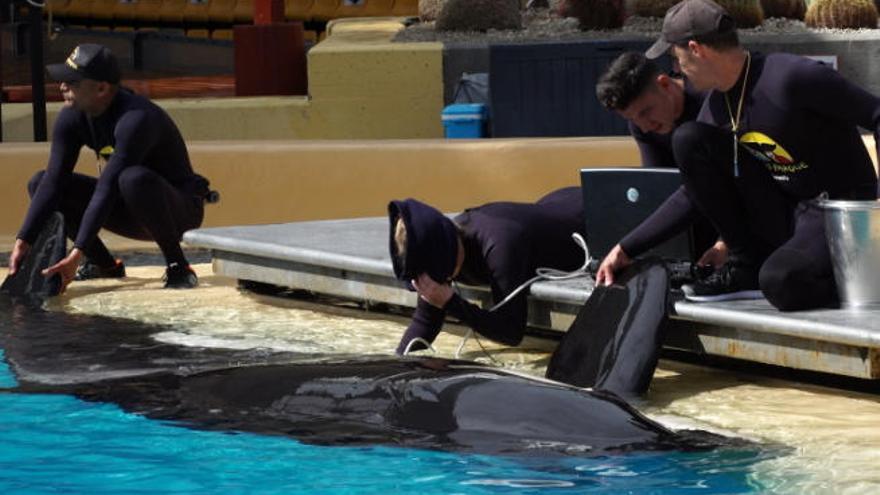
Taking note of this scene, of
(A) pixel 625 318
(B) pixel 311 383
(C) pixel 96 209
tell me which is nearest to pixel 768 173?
(A) pixel 625 318

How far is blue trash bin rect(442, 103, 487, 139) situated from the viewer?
12.6 meters

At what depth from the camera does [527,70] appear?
1259 cm

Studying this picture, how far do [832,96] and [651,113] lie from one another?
754 millimetres

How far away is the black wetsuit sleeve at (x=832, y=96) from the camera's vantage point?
6027 mm

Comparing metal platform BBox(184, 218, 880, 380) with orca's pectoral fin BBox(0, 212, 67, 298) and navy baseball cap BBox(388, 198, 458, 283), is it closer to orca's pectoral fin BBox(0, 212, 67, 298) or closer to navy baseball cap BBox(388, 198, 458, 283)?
navy baseball cap BBox(388, 198, 458, 283)

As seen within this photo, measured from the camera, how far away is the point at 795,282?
613 centimetres

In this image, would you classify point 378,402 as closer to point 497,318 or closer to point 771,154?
point 497,318

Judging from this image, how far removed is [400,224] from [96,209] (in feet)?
7.89

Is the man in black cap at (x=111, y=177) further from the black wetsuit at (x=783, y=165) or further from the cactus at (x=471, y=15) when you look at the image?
the cactus at (x=471, y=15)

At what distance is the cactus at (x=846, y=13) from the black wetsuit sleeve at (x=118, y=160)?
6624mm

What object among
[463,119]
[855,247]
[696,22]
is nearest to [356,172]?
[463,119]


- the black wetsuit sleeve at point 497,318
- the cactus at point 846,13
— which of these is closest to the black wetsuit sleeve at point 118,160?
the black wetsuit sleeve at point 497,318

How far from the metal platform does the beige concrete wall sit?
5.08 ft

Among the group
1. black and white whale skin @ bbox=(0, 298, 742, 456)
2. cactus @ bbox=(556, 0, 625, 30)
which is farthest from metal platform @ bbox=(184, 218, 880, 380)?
cactus @ bbox=(556, 0, 625, 30)
